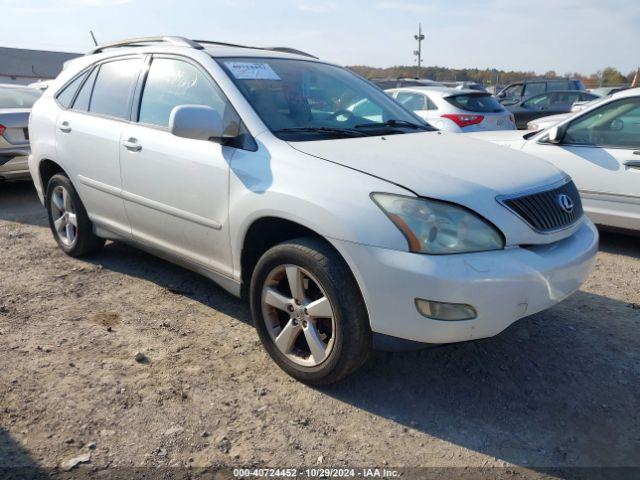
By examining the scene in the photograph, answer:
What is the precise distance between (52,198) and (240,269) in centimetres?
257

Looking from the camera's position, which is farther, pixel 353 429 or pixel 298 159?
pixel 298 159

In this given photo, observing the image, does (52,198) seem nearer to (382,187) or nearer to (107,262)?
(107,262)

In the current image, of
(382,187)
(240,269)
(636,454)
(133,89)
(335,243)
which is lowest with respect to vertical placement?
(636,454)

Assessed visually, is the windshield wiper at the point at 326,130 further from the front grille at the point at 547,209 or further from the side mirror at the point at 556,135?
the side mirror at the point at 556,135

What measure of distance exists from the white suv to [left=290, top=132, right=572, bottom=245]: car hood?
0.01 meters

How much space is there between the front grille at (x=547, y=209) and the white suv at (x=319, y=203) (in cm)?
1

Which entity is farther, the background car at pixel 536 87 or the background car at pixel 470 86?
the background car at pixel 536 87

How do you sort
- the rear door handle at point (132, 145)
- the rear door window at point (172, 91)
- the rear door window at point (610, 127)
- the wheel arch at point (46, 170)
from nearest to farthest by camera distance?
the rear door window at point (172, 91) < the rear door handle at point (132, 145) < the wheel arch at point (46, 170) < the rear door window at point (610, 127)

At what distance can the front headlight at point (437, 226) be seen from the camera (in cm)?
248

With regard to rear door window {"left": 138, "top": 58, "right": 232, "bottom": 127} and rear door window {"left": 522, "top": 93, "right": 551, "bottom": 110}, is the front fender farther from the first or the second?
rear door window {"left": 522, "top": 93, "right": 551, "bottom": 110}

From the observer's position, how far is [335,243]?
2.61 m

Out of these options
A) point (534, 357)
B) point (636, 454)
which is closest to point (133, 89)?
point (534, 357)

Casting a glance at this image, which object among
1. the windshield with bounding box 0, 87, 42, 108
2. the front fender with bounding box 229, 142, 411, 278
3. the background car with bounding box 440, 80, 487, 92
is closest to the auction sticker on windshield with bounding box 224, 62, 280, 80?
the front fender with bounding box 229, 142, 411, 278

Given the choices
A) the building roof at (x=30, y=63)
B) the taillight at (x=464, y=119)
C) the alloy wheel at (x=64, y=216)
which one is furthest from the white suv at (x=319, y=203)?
the building roof at (x=30, y=63)
